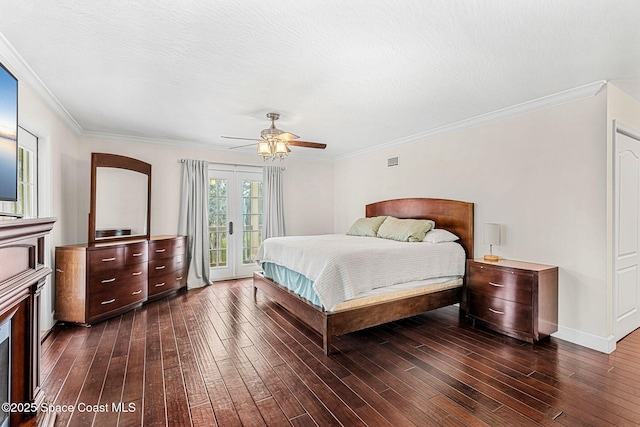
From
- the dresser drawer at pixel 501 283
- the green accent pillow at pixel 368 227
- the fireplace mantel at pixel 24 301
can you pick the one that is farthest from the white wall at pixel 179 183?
the dresser drawer at pixel 501 283

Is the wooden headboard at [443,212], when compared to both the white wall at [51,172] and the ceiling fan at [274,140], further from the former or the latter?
the white wall at [51,172]

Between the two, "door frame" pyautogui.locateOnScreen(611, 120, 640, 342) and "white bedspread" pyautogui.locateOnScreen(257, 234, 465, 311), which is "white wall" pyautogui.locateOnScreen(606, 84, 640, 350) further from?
"white bedspread" pyautogui.locateOnScreen(257, 234, 465, 311)

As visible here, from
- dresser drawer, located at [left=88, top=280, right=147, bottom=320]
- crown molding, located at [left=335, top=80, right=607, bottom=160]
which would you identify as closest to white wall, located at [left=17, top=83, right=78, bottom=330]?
dresser drawer, located at [left=88, top=280, right=147, bottom=320]

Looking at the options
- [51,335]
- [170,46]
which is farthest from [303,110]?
[51,335]

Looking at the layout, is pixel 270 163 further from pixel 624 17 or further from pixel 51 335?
pixel 624 17

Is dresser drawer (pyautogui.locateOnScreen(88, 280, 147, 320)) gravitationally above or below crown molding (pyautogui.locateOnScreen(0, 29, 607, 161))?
below

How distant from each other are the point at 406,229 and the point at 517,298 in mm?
1522

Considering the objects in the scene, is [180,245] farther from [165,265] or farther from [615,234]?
[615,234]

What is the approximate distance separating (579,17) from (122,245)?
4.82 m

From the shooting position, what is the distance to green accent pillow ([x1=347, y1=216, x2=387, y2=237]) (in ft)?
15.9

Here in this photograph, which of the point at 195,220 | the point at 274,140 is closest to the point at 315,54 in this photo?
the point at 274,140

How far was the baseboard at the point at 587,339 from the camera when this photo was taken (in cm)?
278

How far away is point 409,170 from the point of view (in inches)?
193

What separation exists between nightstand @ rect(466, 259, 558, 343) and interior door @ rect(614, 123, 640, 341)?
60 cm
